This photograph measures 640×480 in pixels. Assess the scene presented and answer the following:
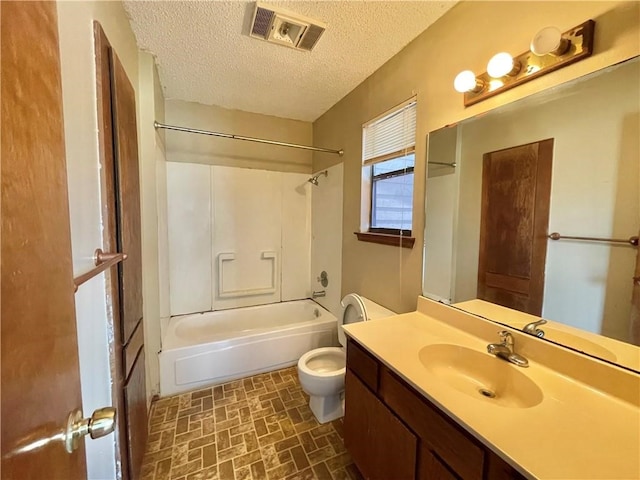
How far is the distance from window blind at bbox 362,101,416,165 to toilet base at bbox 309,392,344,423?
1.75 metres

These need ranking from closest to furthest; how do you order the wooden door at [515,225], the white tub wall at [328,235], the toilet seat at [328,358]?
the wooden door at [515,225] → the toilet seat at [328,358] → the white tub wall at [328,235]

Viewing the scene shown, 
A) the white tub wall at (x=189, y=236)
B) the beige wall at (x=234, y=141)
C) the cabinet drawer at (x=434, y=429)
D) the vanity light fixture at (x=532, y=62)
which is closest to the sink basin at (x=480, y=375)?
the cabinet drawer at (x=434, y=429)

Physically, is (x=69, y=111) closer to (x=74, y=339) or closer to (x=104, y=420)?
(x=74, y=339)

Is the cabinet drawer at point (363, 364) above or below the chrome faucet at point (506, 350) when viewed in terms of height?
below

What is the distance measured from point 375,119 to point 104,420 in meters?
2.15

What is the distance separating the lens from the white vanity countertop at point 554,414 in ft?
2.07

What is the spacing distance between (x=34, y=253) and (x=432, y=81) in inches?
72.4

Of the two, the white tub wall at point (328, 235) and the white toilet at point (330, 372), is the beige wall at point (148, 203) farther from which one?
the white tub wall at point (328, 235)

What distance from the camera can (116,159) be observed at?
112 cm

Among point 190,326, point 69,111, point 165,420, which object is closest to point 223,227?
point 190,326

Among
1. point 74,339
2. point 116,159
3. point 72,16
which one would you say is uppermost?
point 72,16

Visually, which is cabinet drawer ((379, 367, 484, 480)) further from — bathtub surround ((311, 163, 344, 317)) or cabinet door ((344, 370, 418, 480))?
bathtub surround ((311, 163, 344, 317))

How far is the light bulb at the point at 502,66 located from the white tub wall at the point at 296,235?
217 cm

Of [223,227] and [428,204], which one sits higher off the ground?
[428,204]
